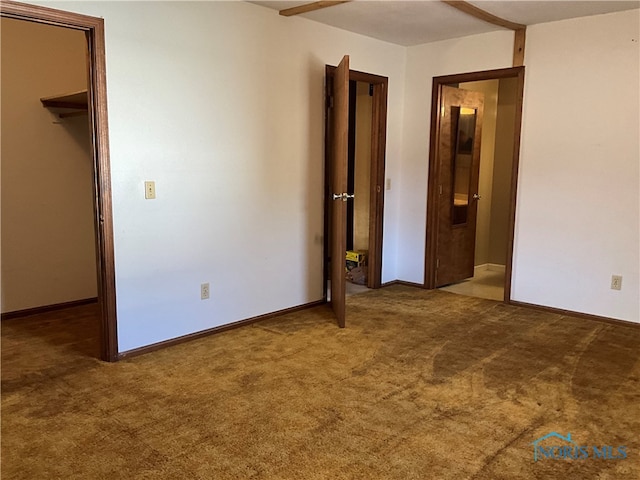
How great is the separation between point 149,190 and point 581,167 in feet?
10.6

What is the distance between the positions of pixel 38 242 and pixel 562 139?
4271mm

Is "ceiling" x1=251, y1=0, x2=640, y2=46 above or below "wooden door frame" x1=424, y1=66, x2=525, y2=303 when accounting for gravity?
above

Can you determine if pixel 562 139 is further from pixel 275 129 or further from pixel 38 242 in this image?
pixel 38 242

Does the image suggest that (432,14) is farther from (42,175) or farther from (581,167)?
(42,175)

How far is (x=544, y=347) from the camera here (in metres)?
3.51

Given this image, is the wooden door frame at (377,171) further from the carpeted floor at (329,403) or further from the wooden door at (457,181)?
the carpeted floor at (329,403)

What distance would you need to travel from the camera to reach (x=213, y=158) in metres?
3.57

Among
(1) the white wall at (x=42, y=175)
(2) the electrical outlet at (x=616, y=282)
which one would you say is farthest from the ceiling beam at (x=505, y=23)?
(1) the white wall at (x=42, y=175)

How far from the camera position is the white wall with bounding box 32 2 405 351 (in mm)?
3146

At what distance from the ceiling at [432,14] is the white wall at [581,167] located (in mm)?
223

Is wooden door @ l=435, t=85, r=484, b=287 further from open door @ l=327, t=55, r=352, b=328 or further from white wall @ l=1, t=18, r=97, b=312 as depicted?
white wall @ l=1, t=18, r=97, b=312

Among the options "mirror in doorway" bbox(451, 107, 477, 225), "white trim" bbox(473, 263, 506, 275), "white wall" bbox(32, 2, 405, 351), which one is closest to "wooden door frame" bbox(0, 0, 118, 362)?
"white wall" bbox(32, 2, 405, 351)

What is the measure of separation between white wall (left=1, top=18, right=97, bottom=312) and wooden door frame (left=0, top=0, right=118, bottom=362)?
4.62 feet

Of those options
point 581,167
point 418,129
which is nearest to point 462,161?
point 418,129
